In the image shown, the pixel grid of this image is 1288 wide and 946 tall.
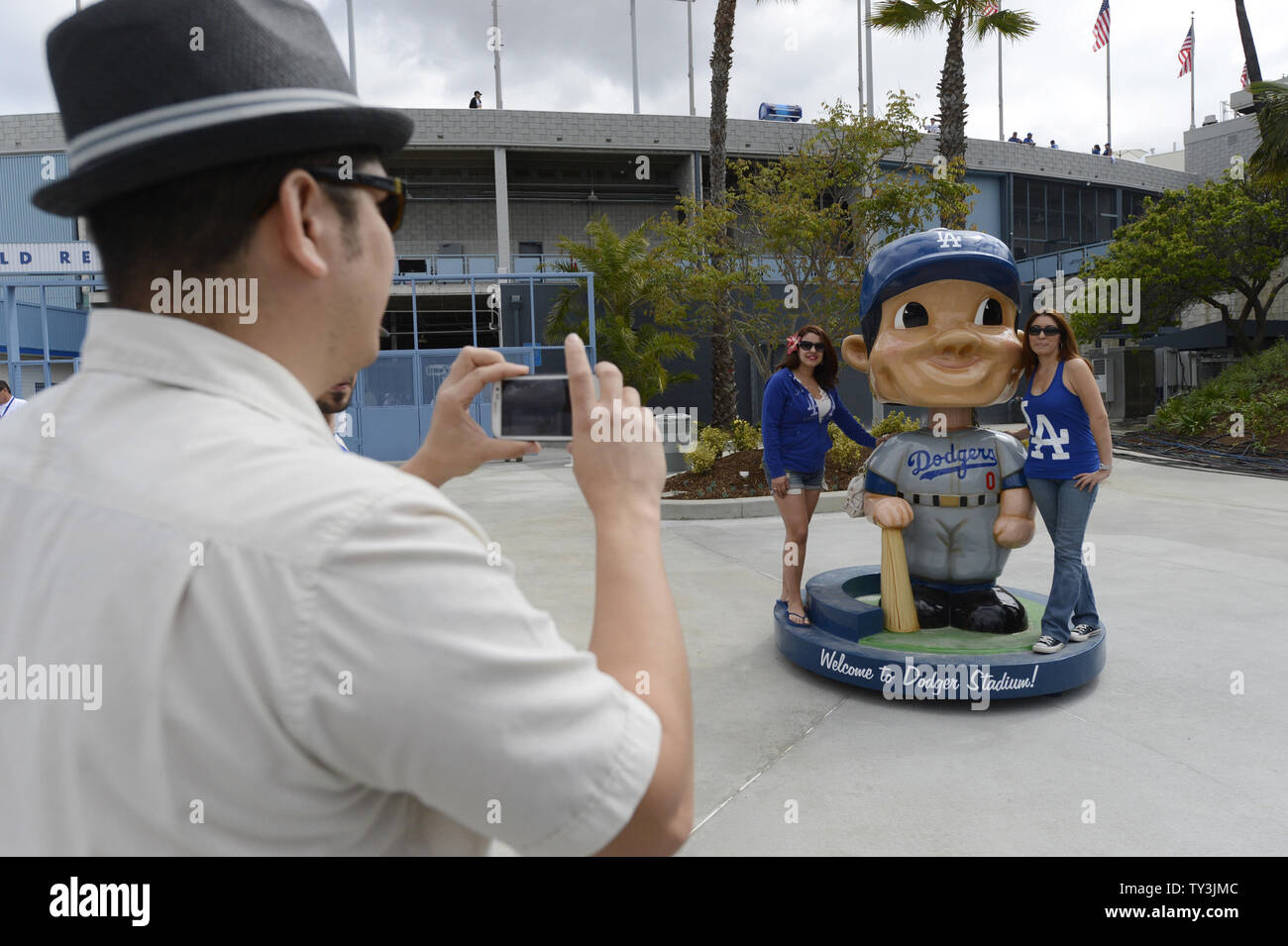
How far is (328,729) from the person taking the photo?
0.84 meters

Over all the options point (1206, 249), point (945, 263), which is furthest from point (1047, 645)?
point (1206, 249)

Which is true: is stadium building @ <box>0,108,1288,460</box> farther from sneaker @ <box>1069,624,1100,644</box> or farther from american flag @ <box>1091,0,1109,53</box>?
sneaker @ <box>1069,624,1100,644</box>

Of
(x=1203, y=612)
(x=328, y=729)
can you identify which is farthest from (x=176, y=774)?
(x=1203, y=612)

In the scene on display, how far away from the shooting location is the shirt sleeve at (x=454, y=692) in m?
0.82

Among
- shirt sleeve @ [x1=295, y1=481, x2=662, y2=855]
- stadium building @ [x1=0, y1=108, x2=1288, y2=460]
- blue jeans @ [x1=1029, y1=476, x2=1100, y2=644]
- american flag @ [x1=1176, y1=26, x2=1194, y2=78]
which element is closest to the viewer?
shirt sleeve @ [x1=295, y1=481, x2=662, y2=855]

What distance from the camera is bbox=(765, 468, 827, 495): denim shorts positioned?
5520 millimetres

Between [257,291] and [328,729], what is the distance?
1.64ft

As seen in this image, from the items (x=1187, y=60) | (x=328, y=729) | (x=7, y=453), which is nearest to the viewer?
(x=328, y=729)

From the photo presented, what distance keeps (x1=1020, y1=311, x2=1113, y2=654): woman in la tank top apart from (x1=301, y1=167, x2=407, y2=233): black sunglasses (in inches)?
169

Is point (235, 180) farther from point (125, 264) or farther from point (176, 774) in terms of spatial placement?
point (176, 774)

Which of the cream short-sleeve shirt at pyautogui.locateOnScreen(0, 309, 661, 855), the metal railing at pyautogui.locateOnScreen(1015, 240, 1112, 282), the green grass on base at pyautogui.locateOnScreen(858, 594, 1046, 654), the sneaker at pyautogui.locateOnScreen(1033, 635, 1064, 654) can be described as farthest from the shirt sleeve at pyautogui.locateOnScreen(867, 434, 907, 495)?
the metal railing at pyautogui.locateOnScreen(1015, 240, 1112, 282)

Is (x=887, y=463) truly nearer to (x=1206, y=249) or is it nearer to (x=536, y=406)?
(x=536, y=406)

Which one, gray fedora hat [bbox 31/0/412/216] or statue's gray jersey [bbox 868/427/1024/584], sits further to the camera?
statue's gray jersey [bbox 868/427/1024/584]

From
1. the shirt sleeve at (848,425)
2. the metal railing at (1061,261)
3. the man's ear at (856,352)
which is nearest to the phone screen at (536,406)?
the man's ear at (856,352)
